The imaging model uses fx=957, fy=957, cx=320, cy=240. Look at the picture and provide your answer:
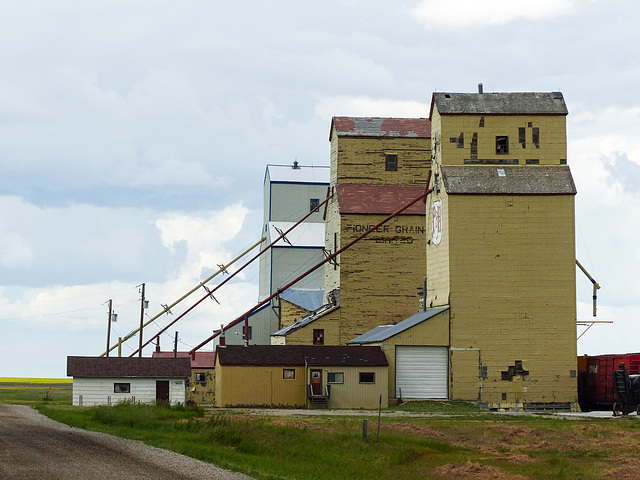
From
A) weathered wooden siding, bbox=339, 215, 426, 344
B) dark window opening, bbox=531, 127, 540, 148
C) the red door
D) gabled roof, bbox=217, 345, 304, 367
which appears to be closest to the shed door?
gabled roof, bbox=217, 345, 304, 367

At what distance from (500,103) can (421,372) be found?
1736 centimetres

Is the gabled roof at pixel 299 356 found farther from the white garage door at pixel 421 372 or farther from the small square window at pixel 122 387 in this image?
the small square window at pixel 122 387

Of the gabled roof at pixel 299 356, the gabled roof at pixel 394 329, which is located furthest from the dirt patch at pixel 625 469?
the gabled roof at pixel 394 329

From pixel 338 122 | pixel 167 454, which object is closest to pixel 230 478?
pixel 167 454

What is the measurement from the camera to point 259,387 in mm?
56188

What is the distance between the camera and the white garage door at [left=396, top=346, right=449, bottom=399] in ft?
186

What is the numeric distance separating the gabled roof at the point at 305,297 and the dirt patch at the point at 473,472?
48.8 meters

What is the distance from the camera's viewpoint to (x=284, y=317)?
263ft

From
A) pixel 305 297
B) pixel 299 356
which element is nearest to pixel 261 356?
pixel 299 356

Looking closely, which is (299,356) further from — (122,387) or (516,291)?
(516,291)

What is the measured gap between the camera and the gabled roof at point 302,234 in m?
87.1

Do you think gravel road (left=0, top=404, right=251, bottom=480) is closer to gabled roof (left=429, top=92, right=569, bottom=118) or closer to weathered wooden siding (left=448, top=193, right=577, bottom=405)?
weathered wooden siding (left=448, top=193, right=577, bottom=405)

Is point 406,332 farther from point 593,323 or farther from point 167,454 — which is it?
point 167,454

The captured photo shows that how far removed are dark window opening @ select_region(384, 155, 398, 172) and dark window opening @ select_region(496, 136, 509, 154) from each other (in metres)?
16.1
